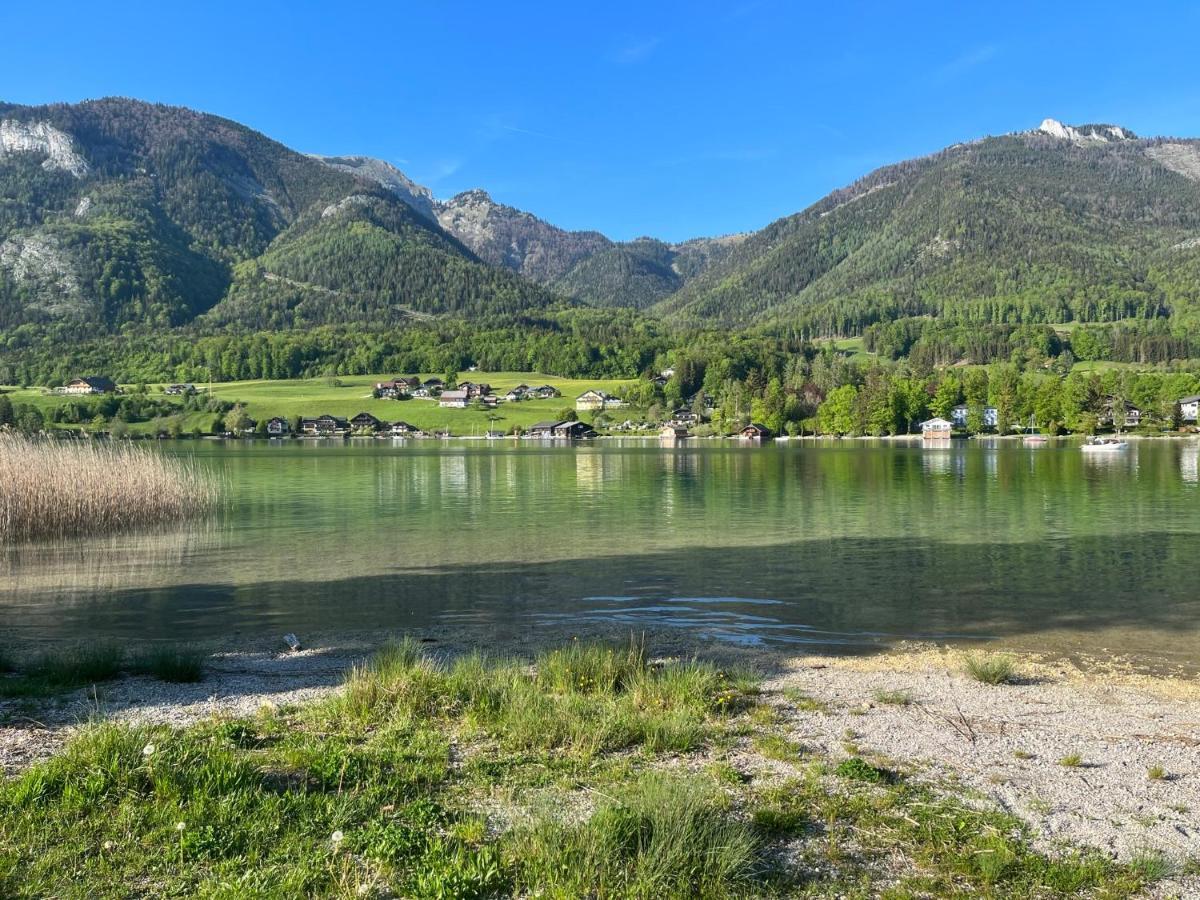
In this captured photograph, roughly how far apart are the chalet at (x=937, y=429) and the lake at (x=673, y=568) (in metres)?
134

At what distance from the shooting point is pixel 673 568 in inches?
1181

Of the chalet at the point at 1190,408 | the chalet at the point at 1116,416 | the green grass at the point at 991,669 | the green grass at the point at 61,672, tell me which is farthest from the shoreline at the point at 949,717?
the chalet at the point at 1190,408

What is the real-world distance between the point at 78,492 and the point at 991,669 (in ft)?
118

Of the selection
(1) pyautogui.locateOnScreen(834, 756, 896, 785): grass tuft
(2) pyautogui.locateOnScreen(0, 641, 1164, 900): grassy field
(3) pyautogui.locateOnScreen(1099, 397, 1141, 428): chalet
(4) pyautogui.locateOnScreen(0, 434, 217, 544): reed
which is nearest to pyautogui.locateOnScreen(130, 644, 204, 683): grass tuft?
(2) pyautogui.locateOnScreen(0, 641, 1164, 900): grassy field

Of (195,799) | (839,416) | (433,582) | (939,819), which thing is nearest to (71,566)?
(433,582)

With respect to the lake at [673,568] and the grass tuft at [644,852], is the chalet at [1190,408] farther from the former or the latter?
the grass tuft at [644,852]

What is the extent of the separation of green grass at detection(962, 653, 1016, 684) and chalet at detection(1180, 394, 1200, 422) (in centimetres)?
21632

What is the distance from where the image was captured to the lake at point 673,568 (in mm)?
21688

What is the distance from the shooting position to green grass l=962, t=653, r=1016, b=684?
1508cm

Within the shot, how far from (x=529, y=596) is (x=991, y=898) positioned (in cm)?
1901

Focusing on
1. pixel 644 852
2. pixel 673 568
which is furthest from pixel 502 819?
pixel 673 568

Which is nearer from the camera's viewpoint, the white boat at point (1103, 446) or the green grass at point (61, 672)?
the green grass at point (61, 672)

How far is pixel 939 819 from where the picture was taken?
840 centimetres

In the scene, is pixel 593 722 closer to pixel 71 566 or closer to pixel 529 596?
pixel 529 596
